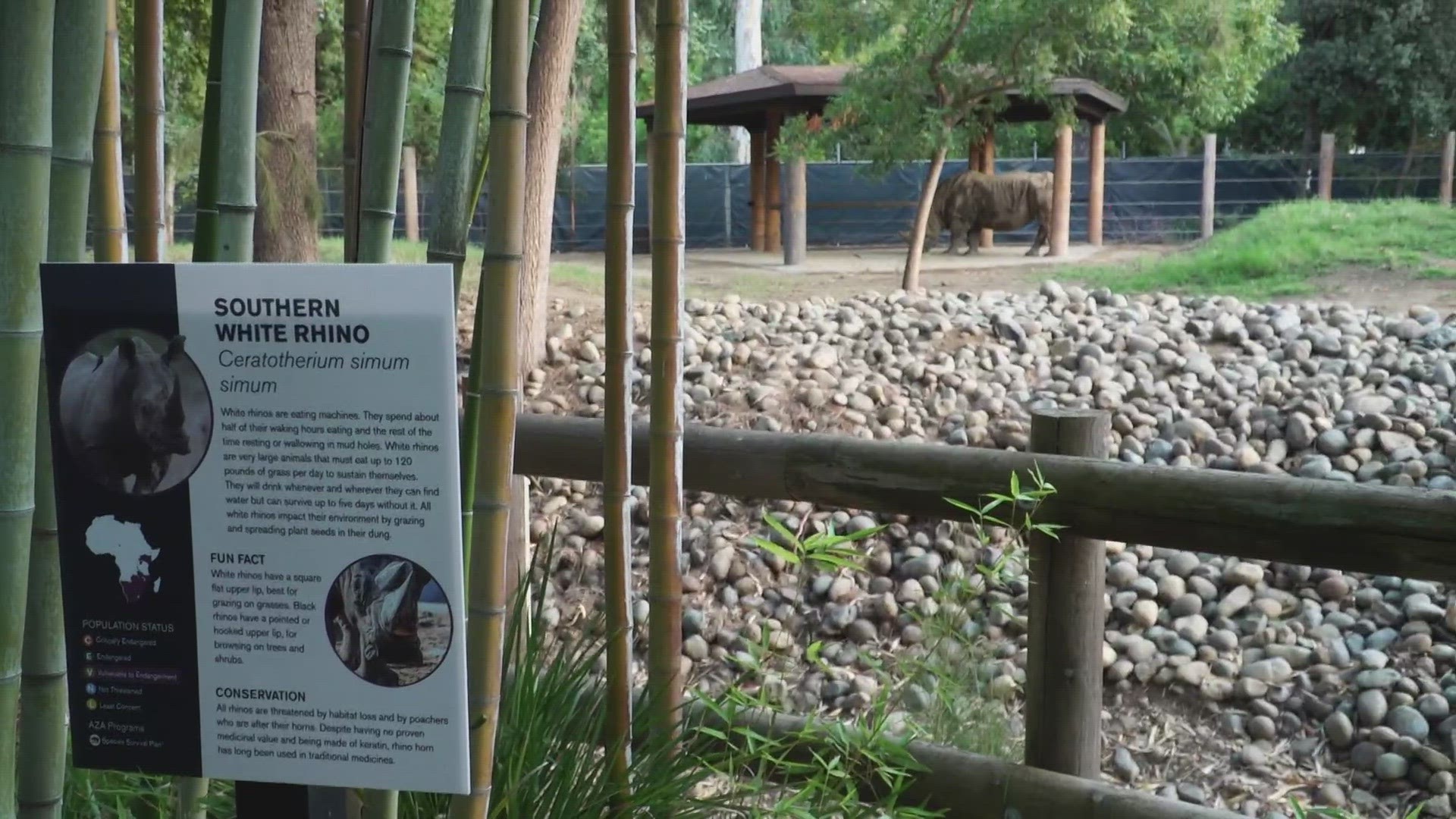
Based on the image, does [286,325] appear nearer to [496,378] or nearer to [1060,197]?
[496,378]

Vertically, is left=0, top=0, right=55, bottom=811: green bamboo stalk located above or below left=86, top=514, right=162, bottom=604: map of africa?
above

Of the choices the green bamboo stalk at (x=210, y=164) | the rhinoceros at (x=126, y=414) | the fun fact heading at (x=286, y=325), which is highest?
the green bamboo stalk at (x=210, y=164)

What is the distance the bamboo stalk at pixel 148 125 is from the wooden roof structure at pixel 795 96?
1417 centimetres

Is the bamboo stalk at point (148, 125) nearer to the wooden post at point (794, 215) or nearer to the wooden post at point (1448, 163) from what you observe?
the wooden post at point (794, 215)

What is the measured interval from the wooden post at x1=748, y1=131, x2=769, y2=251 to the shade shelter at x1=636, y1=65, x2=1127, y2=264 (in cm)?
1

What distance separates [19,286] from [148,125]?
0.94 meters

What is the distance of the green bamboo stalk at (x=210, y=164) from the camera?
171 centimetres

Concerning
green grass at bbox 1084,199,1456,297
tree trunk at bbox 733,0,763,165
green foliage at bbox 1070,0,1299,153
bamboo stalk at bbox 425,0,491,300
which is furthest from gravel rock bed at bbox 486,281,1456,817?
tree trunk at bbox 733,0,763,165

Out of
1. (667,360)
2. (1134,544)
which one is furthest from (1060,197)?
(667,360)

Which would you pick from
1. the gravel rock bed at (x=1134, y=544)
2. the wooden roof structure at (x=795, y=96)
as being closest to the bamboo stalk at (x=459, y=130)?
the gravel rock bed at (x=1134, y=544)

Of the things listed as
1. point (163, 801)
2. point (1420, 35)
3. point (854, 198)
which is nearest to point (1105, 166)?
point (854, 198)

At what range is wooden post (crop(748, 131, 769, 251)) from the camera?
18.6 meters

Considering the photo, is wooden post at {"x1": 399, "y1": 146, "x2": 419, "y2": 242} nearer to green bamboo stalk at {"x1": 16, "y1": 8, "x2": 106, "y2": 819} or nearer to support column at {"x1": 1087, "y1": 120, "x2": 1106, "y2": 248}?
support column at {"x1": 1087, "y1": 120, "x2": 1106, "y2": 248}

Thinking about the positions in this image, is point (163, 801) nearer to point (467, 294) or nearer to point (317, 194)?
point (317, 194)
